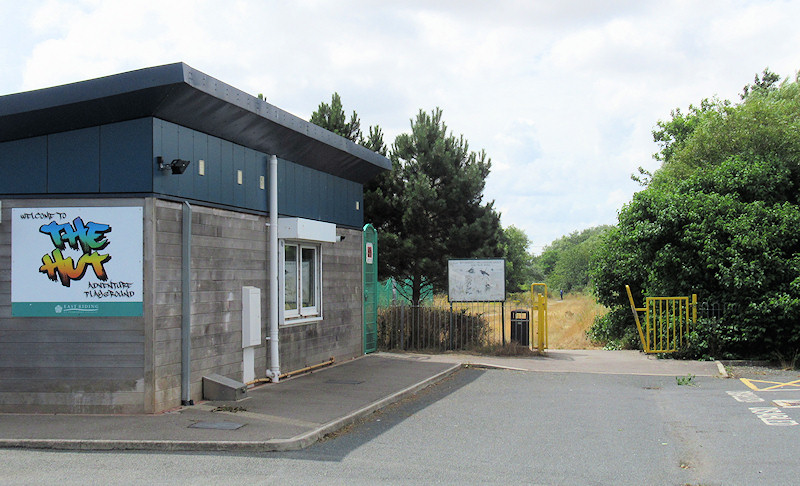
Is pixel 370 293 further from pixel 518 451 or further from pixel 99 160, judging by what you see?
pixel 518 451

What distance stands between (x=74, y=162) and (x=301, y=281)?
17.1 ft

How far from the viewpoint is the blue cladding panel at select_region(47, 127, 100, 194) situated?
918 cm

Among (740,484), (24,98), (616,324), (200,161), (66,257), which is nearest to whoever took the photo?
(740,484)

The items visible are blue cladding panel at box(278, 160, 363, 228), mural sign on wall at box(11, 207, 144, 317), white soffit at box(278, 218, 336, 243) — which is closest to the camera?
mural sign on wall at box(11, 207, 144, 317)

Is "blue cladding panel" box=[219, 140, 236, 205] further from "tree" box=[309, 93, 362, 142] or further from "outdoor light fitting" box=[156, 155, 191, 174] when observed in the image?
"tree" box=[309, 93, 362, 142]

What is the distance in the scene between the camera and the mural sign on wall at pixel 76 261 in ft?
30.0

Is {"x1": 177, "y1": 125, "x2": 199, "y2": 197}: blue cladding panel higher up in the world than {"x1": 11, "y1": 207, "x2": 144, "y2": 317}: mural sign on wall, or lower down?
higher up

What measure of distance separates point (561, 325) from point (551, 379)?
1522cm

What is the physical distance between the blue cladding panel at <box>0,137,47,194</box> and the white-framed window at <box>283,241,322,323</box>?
178 inches

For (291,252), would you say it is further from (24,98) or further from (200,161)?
(24,98)

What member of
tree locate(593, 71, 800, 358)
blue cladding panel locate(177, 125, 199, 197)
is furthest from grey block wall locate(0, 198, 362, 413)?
tree locate(593, 71, 800, 358)

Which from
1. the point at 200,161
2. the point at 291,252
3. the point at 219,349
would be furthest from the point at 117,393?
the point at 291,252

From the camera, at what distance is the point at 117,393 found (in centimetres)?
906

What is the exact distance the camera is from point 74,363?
29.9 ft
